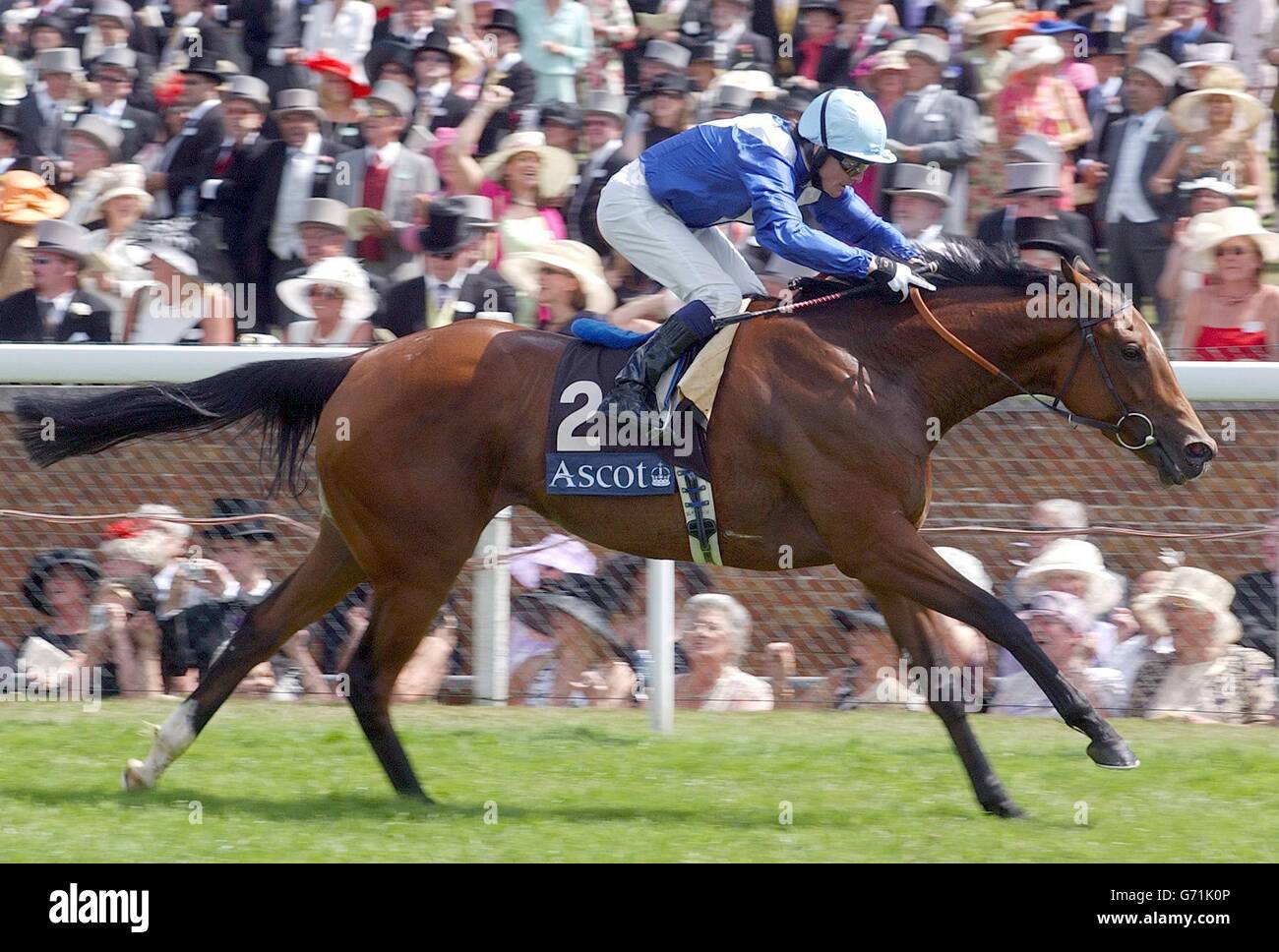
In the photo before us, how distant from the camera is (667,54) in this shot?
8.78 meters

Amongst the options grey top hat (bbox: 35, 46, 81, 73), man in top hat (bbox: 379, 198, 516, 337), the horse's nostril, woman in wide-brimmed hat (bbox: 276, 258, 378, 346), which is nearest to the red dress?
the horse's nostril

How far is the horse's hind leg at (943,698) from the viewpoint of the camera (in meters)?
4.79

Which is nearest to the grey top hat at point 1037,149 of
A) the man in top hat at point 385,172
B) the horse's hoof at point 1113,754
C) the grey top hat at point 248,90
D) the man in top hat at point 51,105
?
the man in top hat at point 385,172

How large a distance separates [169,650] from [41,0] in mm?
5751

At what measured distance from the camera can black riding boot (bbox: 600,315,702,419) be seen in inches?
194

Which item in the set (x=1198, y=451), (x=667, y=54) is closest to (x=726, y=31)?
(x=667, y=54)

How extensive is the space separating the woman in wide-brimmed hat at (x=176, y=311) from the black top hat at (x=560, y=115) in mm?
1812

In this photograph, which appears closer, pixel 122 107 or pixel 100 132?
pixel 100 132

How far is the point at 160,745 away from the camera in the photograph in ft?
16.6

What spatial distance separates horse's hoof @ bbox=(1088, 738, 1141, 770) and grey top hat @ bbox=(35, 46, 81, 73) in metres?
6.87

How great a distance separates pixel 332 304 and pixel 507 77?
8.09ft

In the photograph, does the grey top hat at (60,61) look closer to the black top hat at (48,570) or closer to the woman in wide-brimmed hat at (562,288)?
Answer: the woman in wide-brimmed hat at (562,288)

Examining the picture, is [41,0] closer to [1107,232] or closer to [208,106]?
[208,106]
